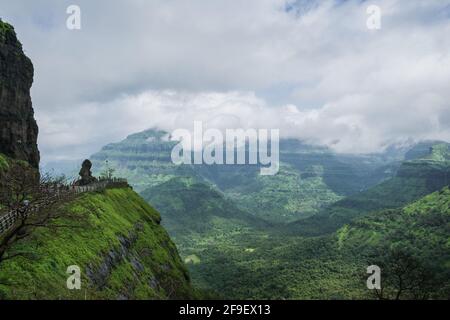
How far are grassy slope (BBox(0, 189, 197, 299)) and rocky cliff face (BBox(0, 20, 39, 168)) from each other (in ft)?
141

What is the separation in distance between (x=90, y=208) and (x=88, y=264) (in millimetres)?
23648

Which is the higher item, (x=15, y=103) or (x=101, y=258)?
(x=15, y=103)

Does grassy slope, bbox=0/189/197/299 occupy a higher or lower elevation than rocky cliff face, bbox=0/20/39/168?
lower

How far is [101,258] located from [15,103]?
10209 cm

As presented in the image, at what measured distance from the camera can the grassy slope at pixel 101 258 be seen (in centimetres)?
4338

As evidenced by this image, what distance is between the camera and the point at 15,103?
142000 millimetres

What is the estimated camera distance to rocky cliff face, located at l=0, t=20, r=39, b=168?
134 metres

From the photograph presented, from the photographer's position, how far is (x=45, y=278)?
148 ft

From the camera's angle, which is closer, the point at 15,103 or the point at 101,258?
the point at 101,258

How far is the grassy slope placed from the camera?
4338cm

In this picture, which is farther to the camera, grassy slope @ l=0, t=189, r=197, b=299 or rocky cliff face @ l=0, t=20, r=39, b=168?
rocky cliff face @ l=0, t=20, r=39, b=168
